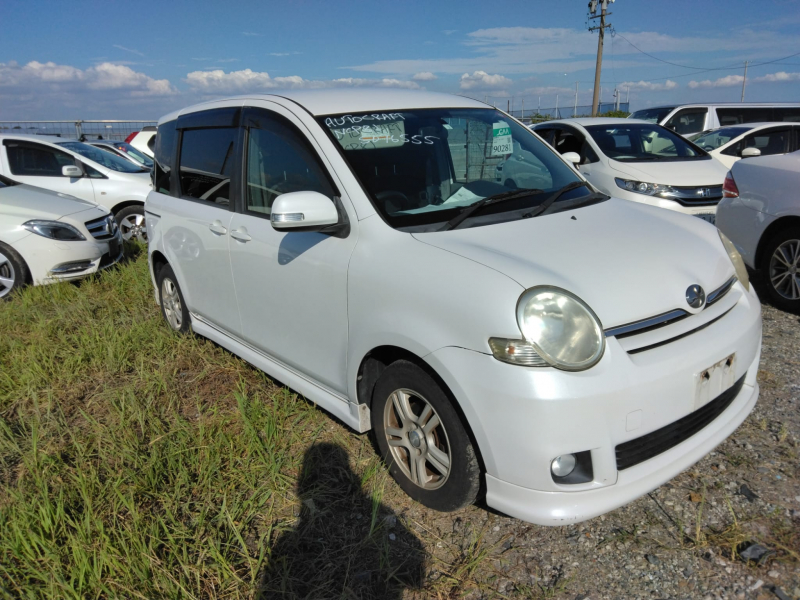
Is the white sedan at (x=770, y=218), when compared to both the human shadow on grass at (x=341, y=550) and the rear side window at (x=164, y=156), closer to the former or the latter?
the human shadow on grass at (x=341, y=550)

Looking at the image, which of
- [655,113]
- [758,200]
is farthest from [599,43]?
[758,200]

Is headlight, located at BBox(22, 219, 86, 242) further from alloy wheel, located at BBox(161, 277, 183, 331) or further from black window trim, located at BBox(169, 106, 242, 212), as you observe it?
black window trim, located at BBox(169, 106, 242, 212)

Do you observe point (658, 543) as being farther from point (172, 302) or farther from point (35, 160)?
point (35, 160)

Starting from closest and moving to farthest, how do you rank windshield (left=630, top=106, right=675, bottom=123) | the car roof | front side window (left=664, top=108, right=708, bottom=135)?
the car roof → front side window (left=664, top=108, right=708, bottom=135) → windshield (left=630, top=106, right=675, bottom=123)

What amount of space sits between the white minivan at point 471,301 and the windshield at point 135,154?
943 centimetres

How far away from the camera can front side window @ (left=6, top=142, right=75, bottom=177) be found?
8398 millimetres

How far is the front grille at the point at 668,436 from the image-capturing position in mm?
2164

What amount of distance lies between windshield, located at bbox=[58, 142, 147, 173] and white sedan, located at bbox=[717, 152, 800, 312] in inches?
325

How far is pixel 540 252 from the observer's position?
7.83ft

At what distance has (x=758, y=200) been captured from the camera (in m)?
4.78

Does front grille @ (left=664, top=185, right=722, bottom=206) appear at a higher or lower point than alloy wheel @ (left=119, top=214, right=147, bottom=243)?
higher

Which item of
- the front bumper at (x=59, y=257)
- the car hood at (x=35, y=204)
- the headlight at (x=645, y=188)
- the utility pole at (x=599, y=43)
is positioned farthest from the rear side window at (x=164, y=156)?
the utility pole at (x=599, y=43)

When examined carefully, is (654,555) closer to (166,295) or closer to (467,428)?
(467,428)

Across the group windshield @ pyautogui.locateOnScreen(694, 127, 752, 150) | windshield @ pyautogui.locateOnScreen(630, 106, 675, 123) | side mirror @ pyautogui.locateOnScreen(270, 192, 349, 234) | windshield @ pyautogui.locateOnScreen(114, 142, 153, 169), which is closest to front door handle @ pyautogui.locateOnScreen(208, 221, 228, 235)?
side mirror @ pyautogui.locateOnScreen(270, 192, 349, 234)
